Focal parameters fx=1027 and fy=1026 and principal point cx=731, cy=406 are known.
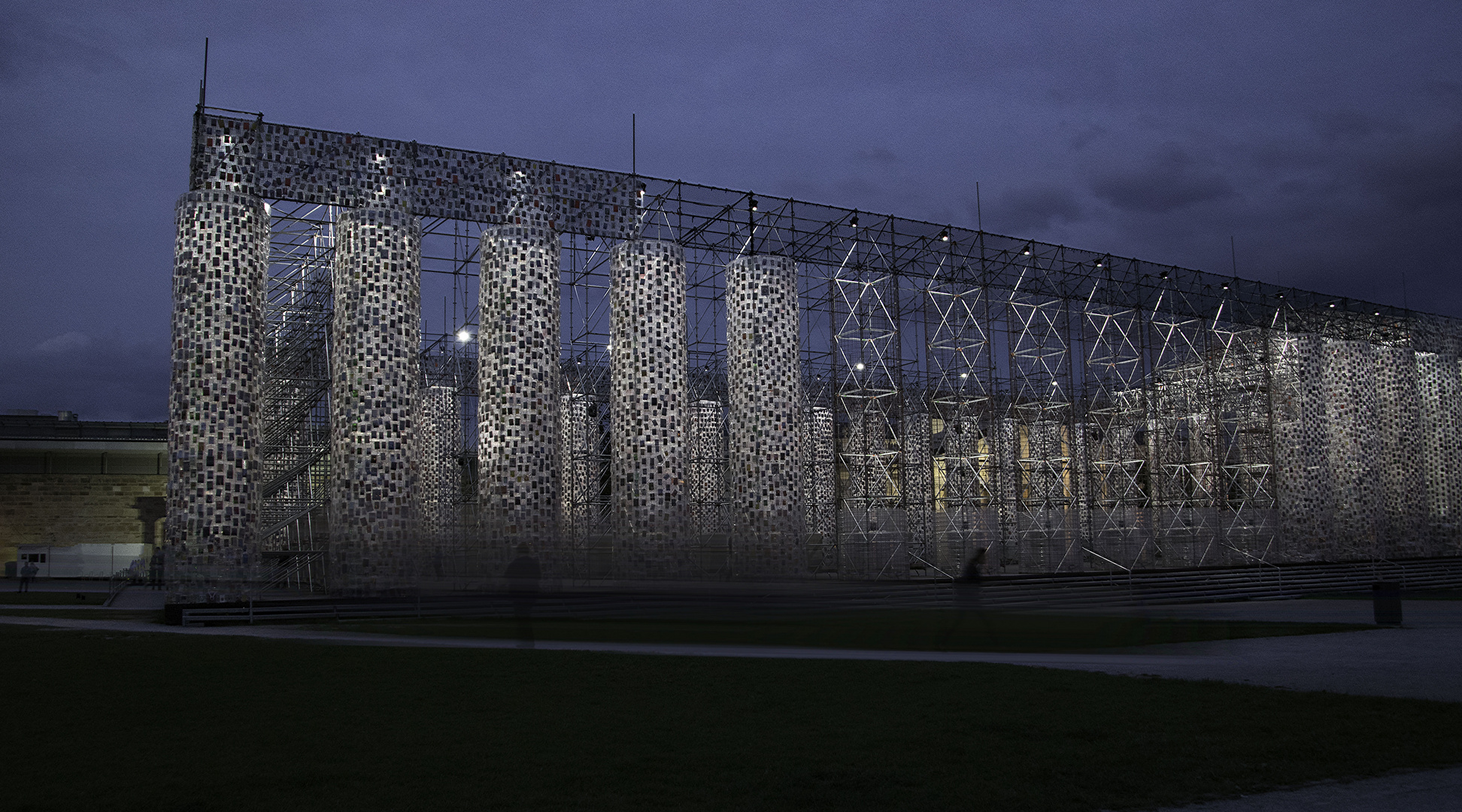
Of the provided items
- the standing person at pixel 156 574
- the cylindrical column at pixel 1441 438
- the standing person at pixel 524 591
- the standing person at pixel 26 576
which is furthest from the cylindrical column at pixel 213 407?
the cylindrical column at pixel 1441 438

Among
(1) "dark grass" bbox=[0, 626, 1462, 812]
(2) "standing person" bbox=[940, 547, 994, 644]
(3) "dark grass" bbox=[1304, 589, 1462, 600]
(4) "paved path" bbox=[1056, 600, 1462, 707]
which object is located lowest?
(3) "dark grass" bbox=[1304, 589, 1462, 600]

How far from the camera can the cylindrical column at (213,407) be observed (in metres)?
18.3

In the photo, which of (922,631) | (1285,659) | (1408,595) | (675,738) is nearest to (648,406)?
(922,631)

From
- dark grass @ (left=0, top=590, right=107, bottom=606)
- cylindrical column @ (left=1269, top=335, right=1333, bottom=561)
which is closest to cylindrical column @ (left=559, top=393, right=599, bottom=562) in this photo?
dark grass @ (left=0, top=590, right=107, bottom=606)

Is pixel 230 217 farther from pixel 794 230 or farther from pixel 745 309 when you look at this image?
pixel 794 230

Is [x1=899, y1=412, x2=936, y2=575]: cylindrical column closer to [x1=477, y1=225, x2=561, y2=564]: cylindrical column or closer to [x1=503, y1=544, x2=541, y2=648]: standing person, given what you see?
[x1=477, y1=225, x2=561, y2=564]: cylindrical column

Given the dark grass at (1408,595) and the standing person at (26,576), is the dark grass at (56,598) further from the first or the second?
the dark grass at (1408,595)

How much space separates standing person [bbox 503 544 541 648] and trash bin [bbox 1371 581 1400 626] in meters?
12.5

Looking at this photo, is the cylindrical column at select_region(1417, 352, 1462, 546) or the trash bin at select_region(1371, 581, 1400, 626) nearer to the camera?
the trash bin at select_region(1371, 581, 1400, 626)

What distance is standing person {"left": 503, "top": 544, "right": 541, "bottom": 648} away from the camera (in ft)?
41.9

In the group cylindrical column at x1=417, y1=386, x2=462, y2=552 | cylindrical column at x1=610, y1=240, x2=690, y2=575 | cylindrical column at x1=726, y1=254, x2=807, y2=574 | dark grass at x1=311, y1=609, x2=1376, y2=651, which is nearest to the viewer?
dark grass at x1=311, y1=609, x2=1376, y2=651

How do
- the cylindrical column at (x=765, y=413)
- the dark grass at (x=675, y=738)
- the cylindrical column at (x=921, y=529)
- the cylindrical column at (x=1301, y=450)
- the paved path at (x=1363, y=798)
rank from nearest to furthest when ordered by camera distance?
1. the paved path at (x=1363, y=798)
2. the dark grass at (x=675, y=738)
3. the cylindrical column at (x=765, y=413)
4. the cylindrical column at (x=921, y=529)
5. the cylindrical column at (x=1301, y=450)

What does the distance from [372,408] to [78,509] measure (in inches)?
1049

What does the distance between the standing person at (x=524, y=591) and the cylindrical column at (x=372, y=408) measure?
728 centimetres
